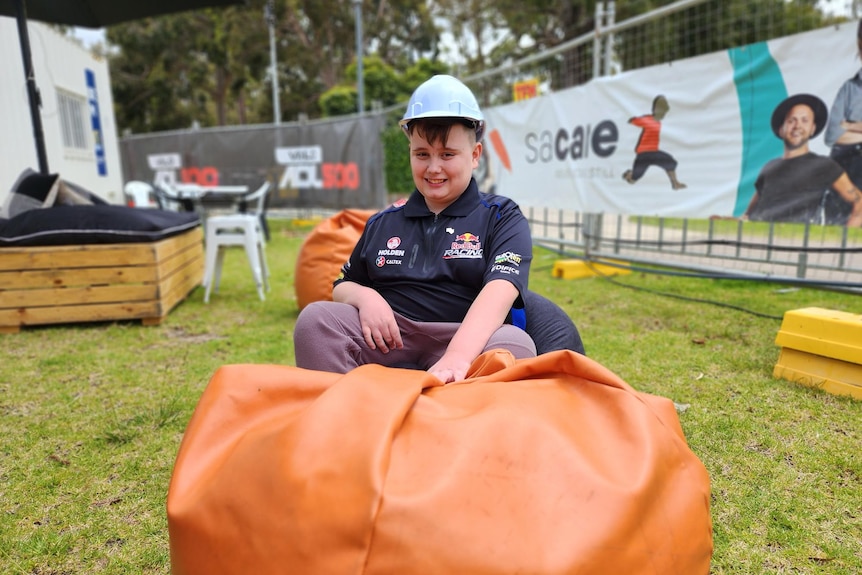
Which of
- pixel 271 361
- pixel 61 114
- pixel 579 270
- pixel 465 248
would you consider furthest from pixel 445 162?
pixel 61 114

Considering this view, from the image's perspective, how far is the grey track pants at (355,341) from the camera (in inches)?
65.7

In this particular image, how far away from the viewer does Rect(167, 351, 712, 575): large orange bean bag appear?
0.91 m

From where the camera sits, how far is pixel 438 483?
3.14ft

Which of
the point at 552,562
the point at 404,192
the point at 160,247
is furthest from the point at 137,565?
the point at 404,192

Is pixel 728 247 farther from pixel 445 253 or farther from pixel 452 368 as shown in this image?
pixel 452 368

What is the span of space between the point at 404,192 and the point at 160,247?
677cm

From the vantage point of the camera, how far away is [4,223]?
4070 mm

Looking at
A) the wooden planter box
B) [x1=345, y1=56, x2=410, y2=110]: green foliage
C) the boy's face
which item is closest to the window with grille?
the wooden planter box

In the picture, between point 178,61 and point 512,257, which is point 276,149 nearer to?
point 512,257

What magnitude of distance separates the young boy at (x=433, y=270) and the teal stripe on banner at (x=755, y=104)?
321 cm

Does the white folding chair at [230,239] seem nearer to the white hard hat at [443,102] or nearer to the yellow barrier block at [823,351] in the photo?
the white hard hat at [443,102]

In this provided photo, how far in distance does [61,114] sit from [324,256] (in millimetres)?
7898

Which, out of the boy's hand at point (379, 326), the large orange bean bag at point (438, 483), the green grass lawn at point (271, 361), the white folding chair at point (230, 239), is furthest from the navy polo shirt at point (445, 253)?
the white folding chair at point (230, 239)

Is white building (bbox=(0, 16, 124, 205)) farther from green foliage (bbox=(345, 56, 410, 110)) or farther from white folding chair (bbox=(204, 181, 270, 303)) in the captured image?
green foliage (bbox=(345, 56, 410, 110))
